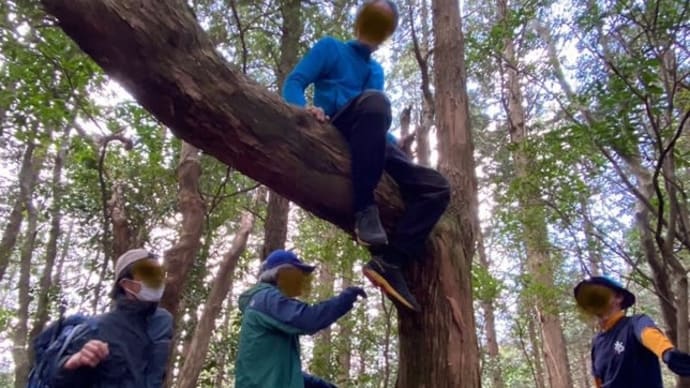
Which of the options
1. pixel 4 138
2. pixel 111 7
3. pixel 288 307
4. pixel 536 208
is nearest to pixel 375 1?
pixel 111 7

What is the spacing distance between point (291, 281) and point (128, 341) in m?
0.85

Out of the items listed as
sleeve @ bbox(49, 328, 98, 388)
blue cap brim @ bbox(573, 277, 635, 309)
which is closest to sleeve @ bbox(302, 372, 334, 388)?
sleeve @ bbox(49, 328, 98, 388)

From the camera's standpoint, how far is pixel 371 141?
8.95 feet

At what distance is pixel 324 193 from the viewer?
271 centimetres

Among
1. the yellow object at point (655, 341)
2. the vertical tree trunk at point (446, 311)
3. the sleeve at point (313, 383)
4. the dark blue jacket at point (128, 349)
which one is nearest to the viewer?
the dark blue jacket at point (128, 349)

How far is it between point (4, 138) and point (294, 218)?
18.2 feet

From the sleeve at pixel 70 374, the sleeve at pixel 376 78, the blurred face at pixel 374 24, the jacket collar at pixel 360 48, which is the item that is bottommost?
the sleeve at pixel 70 374

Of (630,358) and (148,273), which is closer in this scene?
(148,273)

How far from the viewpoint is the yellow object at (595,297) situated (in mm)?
3156

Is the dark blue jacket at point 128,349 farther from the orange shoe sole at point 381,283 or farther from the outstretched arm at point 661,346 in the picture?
the outstretched arm at point 661,346

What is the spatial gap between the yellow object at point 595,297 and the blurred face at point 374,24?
1846 millimetres

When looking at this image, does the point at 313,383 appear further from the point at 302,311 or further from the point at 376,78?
the point at 376,78

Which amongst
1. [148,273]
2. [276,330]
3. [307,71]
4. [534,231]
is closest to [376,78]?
[307,71]

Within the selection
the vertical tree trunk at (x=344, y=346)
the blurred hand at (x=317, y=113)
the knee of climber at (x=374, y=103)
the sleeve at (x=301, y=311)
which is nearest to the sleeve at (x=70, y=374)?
the sleeve at (x=301, y=311)
